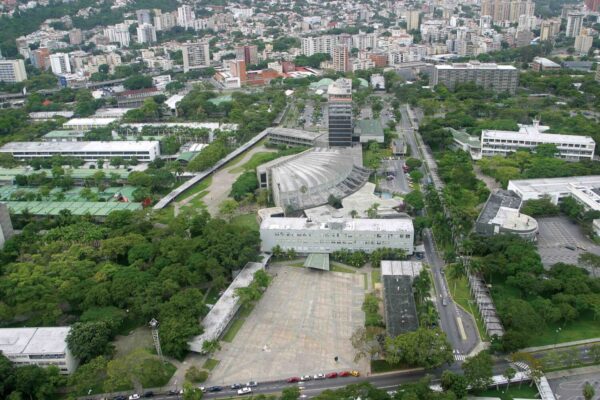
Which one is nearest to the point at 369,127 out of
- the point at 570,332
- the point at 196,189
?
the point at 196,189

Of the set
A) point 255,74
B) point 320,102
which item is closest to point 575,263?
point 320,102

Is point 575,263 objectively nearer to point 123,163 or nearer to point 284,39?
point 123,163

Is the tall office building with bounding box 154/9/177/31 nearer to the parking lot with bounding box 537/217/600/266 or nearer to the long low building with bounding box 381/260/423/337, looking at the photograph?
the parking lot with bounding box 537/217/600/266

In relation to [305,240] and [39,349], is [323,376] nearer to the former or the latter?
[305,240]

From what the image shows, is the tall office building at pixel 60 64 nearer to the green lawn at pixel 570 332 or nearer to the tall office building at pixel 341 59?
the tall office building at pixel 341 59

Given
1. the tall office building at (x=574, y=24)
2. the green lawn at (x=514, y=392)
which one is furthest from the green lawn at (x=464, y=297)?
the tall office building at (x=574, y=24)

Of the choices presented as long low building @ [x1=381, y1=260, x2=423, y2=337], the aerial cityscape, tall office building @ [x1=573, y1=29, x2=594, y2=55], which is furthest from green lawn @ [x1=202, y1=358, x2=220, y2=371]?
tall office building @ [x1=573, y1=29, x2=594, y2=55]
